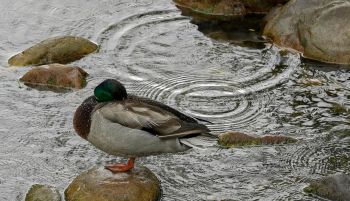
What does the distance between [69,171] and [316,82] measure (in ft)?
12.6

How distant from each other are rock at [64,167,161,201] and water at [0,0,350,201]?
0.23 metres

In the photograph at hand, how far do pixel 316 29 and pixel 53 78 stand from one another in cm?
393

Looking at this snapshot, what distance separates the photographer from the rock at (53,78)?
9383 mm

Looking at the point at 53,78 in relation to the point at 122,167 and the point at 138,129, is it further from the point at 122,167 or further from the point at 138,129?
the point at 138,129

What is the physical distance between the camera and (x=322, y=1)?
10773 mm

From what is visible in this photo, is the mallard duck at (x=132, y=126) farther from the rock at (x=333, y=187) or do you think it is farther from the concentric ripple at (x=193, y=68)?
the concentric ripple at (x=193, y=68)

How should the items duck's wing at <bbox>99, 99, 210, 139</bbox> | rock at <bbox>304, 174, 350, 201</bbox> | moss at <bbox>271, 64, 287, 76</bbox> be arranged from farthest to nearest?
moss at <bbox>271, 64, 287, 76</bbox>
rock at <bbox>304, 174, 350, 201</bbox>
duck's wing at <bbox>99, 99, 210, 139</bbox>

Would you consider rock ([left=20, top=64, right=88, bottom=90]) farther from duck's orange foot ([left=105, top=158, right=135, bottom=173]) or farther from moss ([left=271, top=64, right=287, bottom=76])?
moss ([left=271, top=64, right=287, bottom=76])

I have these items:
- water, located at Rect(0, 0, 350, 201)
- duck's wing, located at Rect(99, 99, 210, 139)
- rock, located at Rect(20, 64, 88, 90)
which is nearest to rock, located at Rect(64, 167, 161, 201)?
water, located at Rect(0, 0, 350, 201)

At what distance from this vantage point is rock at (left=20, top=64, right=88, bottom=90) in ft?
30.8

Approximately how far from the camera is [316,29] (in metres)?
10.5

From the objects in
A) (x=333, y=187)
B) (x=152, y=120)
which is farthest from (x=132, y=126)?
(x=333, y=187)

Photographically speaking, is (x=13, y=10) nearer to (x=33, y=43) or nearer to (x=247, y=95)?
(x=33, y=43)

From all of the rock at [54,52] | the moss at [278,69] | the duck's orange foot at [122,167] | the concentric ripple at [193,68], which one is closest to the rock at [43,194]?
the duck's orange foot at [122,167]
